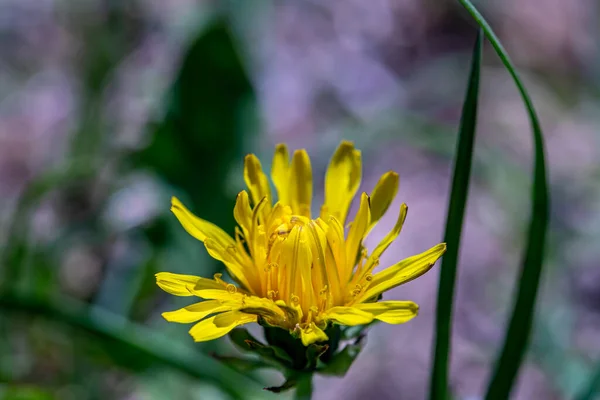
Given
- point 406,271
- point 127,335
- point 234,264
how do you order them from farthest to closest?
point 127,335, point 234,264, point 406,271

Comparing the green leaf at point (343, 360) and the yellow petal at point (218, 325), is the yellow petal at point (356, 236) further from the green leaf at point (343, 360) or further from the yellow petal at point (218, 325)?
the yellow petal at point (218, 325)

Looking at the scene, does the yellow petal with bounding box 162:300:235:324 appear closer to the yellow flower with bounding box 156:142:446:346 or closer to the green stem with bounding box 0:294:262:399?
the yellow flower with bounding box 156:142:446:346

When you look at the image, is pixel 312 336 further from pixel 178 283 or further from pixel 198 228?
pixel 198 228

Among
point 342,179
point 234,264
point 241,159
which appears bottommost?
point 234,264

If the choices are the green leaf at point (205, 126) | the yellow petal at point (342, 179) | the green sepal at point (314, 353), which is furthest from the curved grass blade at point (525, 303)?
the green leaf at point (205, 126)

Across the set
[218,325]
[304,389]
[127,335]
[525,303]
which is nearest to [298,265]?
[218,325]

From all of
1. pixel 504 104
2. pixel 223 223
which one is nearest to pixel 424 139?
pixel 223 223
